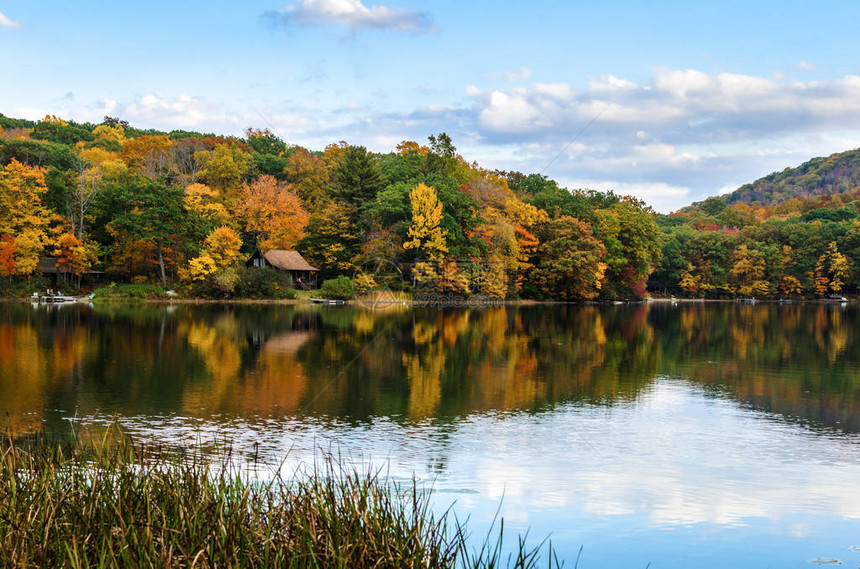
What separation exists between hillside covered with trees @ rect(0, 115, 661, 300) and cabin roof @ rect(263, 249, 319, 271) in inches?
83.5

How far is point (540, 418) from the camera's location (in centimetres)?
1578

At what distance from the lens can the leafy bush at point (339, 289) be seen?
205ft

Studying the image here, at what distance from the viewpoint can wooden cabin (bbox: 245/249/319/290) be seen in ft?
215

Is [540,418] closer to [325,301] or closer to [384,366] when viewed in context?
[384,366]

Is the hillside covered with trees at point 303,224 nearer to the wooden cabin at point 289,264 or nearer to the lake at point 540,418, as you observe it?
the wooden cabin at point 289,264

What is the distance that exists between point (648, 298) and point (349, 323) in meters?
63.2

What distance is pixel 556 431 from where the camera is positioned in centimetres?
1451

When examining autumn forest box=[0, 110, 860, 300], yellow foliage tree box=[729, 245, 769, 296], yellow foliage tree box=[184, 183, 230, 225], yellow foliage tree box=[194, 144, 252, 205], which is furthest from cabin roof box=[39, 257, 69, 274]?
yellow foliage tree box=[729, 245, 769, 296]

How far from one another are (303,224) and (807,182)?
491 ft

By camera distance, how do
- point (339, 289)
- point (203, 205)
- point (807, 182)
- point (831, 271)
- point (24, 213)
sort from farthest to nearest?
point (807, 182) < point (831, 271) < point (203, 205) < point (339, 289) < point (24, 213)


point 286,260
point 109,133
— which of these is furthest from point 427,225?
point 109,133

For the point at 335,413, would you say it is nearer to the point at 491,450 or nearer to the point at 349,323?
the point at 491,450

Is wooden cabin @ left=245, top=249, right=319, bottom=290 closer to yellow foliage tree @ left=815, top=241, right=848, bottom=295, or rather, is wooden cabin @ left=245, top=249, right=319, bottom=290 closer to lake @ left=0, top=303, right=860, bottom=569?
lake @ left=0, top=303, right=860, bottom=569

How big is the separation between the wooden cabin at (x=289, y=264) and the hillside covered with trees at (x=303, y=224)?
1193 mm
